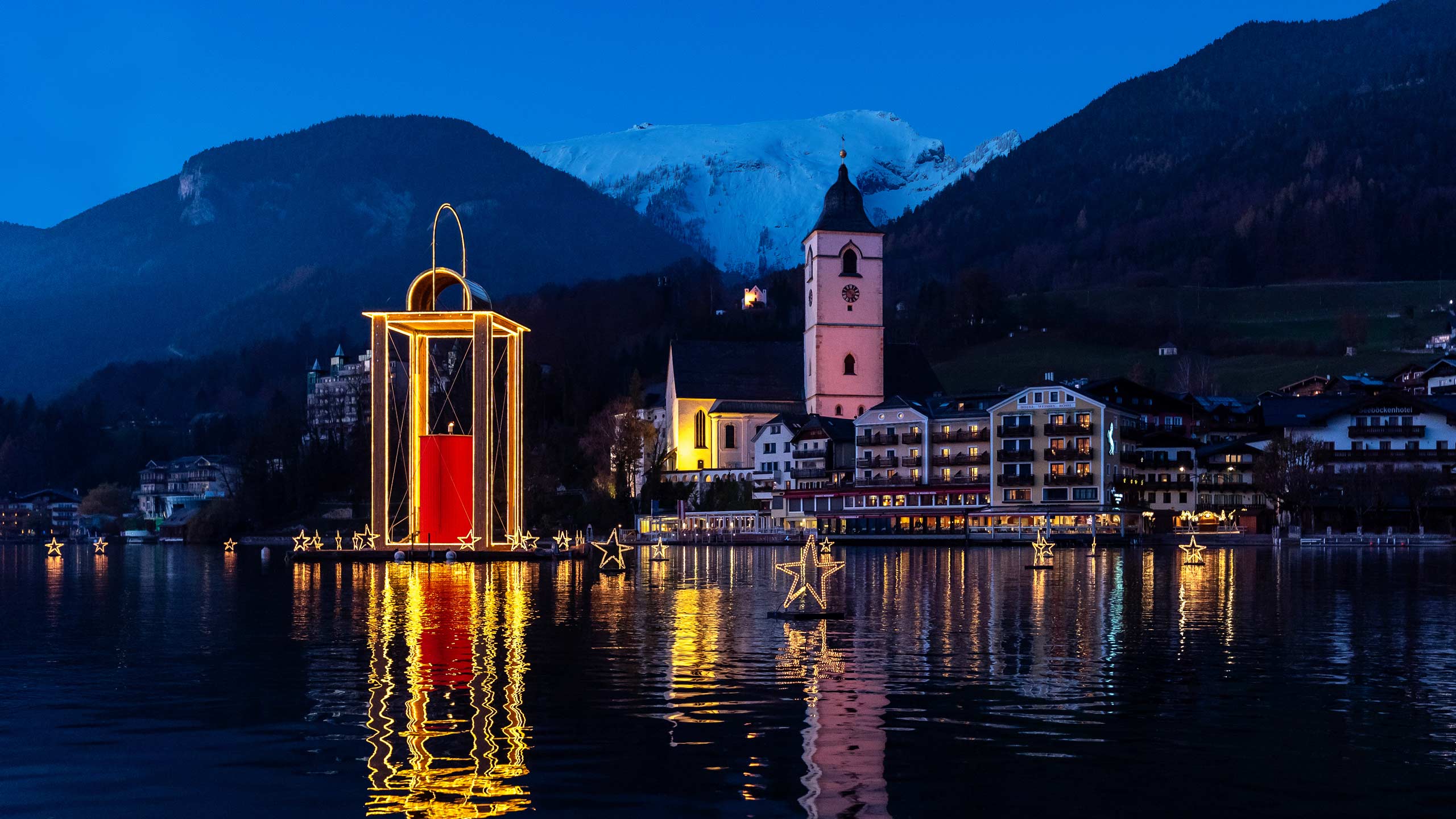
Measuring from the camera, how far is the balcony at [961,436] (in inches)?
4550

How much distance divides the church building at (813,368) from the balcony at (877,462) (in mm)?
11986

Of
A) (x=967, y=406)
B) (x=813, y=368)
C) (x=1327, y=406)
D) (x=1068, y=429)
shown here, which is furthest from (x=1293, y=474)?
(x=813, y=368)

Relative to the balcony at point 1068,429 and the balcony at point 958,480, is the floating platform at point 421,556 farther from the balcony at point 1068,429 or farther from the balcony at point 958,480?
the balcony at point 1068,429

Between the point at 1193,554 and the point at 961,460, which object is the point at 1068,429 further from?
the point at 1193,554

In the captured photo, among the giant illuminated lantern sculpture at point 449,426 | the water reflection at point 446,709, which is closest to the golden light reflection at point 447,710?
the water reflection at point 446,709

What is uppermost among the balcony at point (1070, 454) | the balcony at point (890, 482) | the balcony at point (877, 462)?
the balcony at point (1070, 454)

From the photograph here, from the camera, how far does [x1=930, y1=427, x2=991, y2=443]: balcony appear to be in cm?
11556

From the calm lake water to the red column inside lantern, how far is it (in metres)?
26.8

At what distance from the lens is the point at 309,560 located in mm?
79625

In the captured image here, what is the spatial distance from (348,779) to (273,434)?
14652cm

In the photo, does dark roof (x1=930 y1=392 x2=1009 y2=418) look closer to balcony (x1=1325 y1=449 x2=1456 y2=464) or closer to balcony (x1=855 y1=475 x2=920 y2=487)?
balcony (x1=855 y1=475 x2=920 y2=487)

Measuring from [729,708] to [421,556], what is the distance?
53232 mm

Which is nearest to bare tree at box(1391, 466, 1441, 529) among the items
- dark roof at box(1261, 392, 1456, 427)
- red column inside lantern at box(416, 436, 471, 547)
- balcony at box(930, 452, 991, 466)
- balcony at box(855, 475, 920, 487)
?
dark roof at box(1261, 392, 1456, 427)

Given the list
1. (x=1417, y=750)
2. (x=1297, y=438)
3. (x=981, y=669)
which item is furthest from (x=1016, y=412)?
(x=1417, y=750)
